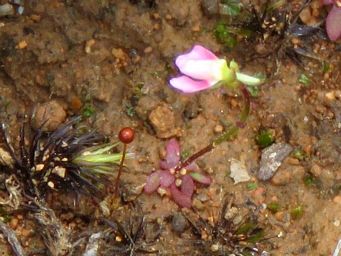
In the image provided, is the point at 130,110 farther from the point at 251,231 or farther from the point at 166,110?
the point at 251,231

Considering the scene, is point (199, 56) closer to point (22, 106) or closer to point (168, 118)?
point (168, 118)

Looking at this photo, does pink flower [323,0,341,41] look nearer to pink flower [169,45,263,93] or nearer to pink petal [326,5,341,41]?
pink petal [326,5,341,41]

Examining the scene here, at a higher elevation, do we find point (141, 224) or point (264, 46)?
point (264, 46)

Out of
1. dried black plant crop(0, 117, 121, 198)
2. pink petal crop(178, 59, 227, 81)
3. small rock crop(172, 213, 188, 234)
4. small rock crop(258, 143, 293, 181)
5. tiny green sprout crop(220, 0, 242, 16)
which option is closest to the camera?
pink petal crop(178, 59, 227, 81)

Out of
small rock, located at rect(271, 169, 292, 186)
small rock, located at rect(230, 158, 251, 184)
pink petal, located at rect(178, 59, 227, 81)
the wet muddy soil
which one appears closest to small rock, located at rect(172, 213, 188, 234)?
the wet muddy soil

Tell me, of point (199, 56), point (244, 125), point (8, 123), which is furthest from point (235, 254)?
point (8, 123)

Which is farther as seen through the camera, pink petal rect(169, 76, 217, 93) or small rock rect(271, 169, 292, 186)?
small rock rect(271, 169, 292, 186)
